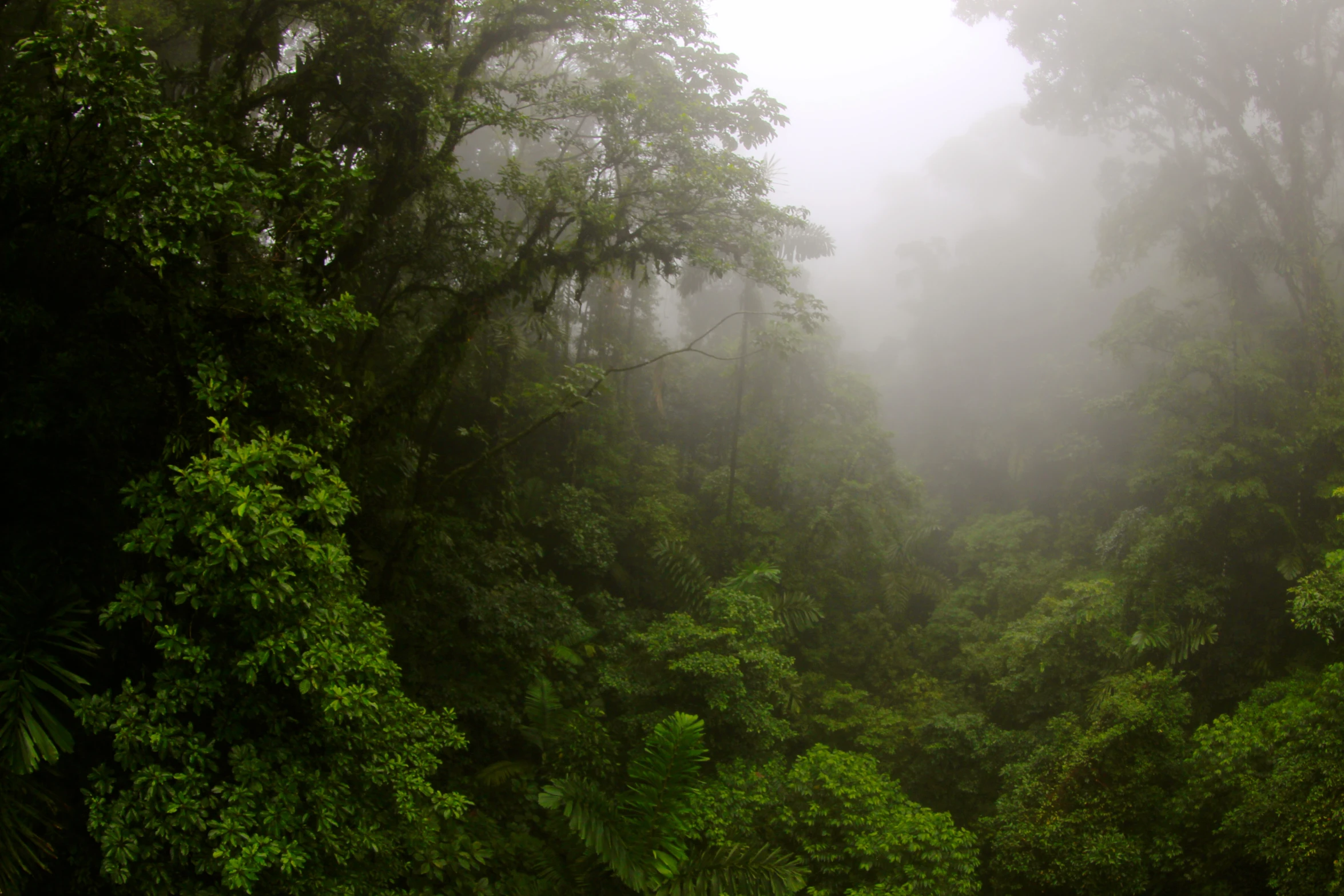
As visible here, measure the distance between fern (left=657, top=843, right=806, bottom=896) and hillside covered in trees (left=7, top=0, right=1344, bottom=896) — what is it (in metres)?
0.03

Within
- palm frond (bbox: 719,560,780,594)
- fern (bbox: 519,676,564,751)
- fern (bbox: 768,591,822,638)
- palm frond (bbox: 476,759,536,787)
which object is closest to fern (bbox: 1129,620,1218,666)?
fern (bbox: 768,591,822,638)

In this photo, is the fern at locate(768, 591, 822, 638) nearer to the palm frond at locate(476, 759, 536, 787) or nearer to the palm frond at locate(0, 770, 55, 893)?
the palm frond at locate(476, 759, 536, 787)

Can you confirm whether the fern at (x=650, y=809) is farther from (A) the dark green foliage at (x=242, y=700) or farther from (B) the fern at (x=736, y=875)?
(A) the dark green foliage at (x=242, y=700)

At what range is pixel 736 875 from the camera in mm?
5484

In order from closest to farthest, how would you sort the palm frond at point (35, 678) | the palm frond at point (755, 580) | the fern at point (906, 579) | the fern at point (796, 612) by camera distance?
the palm frond at point (35, 678), the palm frond at point (755, 580), the fern at point (796, 612), the fern at point (906, 579)

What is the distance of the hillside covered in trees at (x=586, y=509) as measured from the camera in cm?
334

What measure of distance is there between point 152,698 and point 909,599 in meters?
11.6

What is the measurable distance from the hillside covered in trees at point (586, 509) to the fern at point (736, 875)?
3cm

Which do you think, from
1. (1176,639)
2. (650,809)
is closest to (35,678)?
(650,809)

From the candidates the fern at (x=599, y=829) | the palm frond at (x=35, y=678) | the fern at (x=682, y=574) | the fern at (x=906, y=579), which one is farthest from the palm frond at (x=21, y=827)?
the fern at (x=906, y=579)

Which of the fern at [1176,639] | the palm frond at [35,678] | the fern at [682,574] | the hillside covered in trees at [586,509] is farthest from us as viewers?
the fern at [682,574]

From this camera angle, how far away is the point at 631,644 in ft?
27.6

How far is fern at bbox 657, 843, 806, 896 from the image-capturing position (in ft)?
17.7

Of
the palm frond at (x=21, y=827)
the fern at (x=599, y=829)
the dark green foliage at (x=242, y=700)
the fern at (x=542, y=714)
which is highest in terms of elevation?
the dark green foliage at (x=242, y=700)
